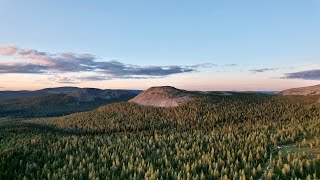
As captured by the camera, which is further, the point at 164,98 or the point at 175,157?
the point at 164,98

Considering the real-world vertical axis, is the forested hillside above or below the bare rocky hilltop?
below

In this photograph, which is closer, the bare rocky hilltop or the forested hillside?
the forested hillside

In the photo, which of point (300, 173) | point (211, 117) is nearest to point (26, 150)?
point (300, 173)

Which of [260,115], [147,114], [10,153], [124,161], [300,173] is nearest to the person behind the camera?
[300,173]

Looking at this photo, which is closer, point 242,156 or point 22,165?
point 242,156

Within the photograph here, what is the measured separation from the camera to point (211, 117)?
93438mm

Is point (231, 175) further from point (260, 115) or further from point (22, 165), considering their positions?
point (260, 115)

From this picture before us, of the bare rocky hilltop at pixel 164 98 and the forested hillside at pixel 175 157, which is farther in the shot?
the bare rocky hilltop at pixel 164 98

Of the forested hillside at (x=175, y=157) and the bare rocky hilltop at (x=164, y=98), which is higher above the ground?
the bare rocky hilltop at (x=164, y=98)

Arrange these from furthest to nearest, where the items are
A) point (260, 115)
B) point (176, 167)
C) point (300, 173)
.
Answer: point (260, 115), point (176, 167), point (300, 173)

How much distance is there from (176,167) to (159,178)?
4.99 m

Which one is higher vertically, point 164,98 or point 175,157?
point 164,98

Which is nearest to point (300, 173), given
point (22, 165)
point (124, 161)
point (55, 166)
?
point (124, 161)

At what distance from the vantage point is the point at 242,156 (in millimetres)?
43031
